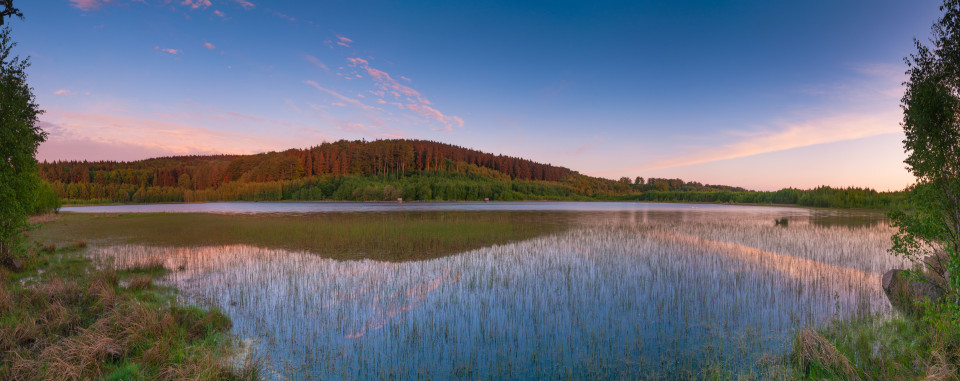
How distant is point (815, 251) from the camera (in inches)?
743

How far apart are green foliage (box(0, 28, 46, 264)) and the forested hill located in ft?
376

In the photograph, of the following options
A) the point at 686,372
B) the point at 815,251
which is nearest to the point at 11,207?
the point at 686,372

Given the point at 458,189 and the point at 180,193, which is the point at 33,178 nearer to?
the point at 458,189

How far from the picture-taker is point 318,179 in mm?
146250

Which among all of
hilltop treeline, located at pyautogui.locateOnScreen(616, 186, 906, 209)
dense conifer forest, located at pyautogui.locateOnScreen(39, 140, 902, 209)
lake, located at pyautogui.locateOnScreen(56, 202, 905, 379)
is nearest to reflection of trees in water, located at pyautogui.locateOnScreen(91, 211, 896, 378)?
lake, located at pyautogui.locateOnScreen(56, 202, 905, 379)

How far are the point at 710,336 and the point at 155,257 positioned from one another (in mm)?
21894

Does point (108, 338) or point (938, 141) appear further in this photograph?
point (938, 141)

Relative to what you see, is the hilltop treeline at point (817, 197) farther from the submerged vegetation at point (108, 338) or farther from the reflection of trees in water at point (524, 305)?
the submerged vegetation at point (108, 338)

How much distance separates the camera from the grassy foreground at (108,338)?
545 centimetres

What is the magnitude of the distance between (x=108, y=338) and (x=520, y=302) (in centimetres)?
886

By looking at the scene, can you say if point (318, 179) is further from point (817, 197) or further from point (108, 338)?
point (817, 197)

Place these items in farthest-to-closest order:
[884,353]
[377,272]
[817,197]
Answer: [817,197]
[377,272]
[884,353]

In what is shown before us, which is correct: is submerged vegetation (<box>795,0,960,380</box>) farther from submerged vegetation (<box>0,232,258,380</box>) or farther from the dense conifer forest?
the dense conifer forest

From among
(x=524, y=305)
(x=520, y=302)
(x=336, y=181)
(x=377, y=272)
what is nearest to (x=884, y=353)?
(x=524, y=305)
